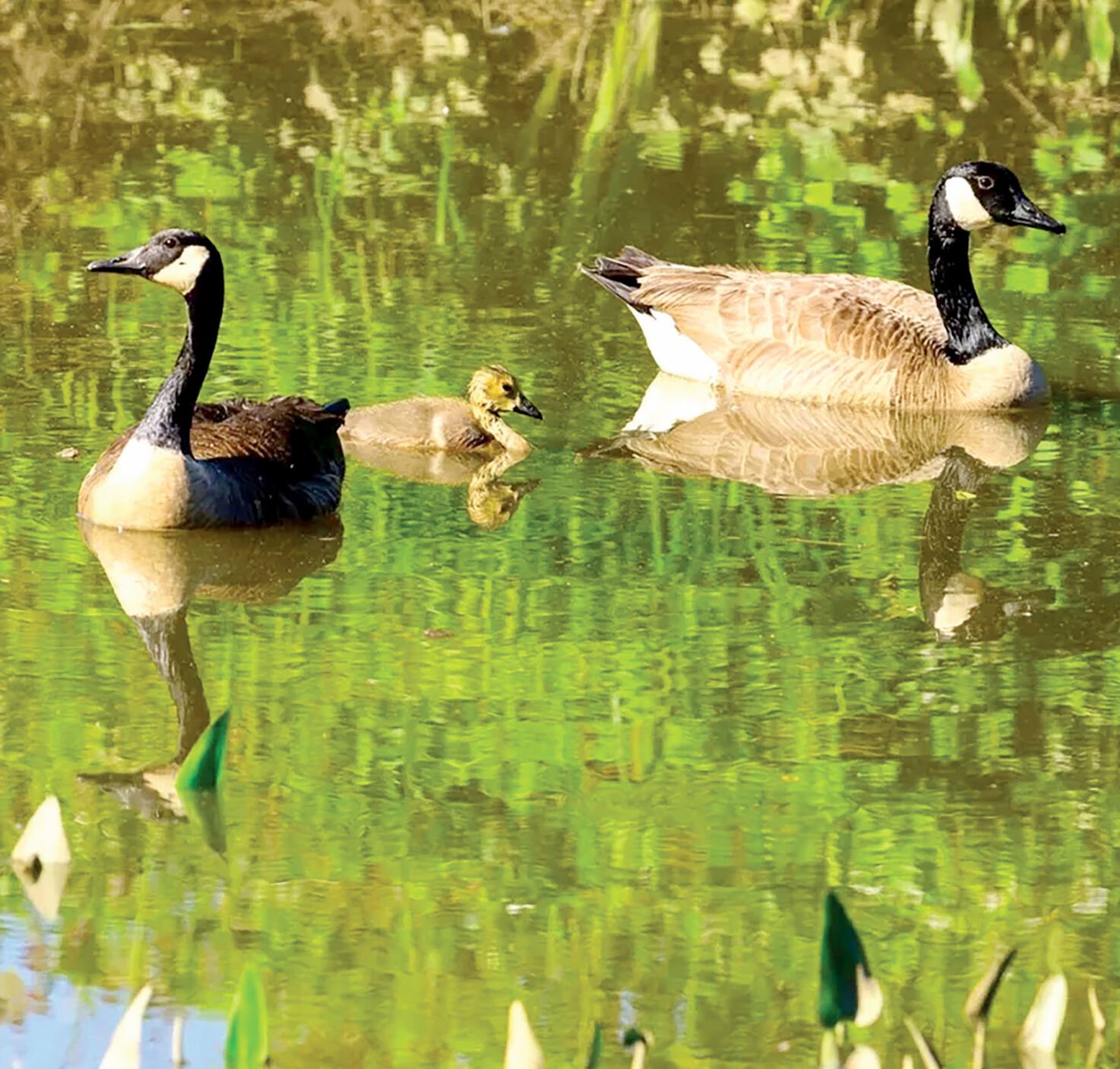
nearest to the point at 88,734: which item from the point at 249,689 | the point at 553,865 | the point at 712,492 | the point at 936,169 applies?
the point at 249,689

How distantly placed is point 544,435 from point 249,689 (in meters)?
3.35

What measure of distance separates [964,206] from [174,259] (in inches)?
166

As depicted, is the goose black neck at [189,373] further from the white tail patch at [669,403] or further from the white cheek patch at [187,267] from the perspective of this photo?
the white tail patch at [669,403]

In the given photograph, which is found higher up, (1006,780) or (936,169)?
(936,169)

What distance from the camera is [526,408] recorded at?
1077 centimetres

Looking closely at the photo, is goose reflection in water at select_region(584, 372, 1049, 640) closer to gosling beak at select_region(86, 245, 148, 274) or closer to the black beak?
the black beak

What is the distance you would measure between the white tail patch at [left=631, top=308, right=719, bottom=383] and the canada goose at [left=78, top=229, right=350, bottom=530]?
2598mm

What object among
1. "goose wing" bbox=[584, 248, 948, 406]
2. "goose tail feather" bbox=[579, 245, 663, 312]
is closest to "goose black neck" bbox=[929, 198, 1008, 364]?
"goose wing" bbox=[584, 248, 948, 406]

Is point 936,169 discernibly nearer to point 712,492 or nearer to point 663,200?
point 663,200

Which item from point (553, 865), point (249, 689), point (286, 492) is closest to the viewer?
point (553, 865)

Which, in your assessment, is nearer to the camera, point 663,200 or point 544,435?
point 544,435

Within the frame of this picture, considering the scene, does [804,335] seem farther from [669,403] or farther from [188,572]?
[188,572]

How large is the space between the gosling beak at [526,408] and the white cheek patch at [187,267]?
5.43ft

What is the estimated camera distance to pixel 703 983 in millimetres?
6152
